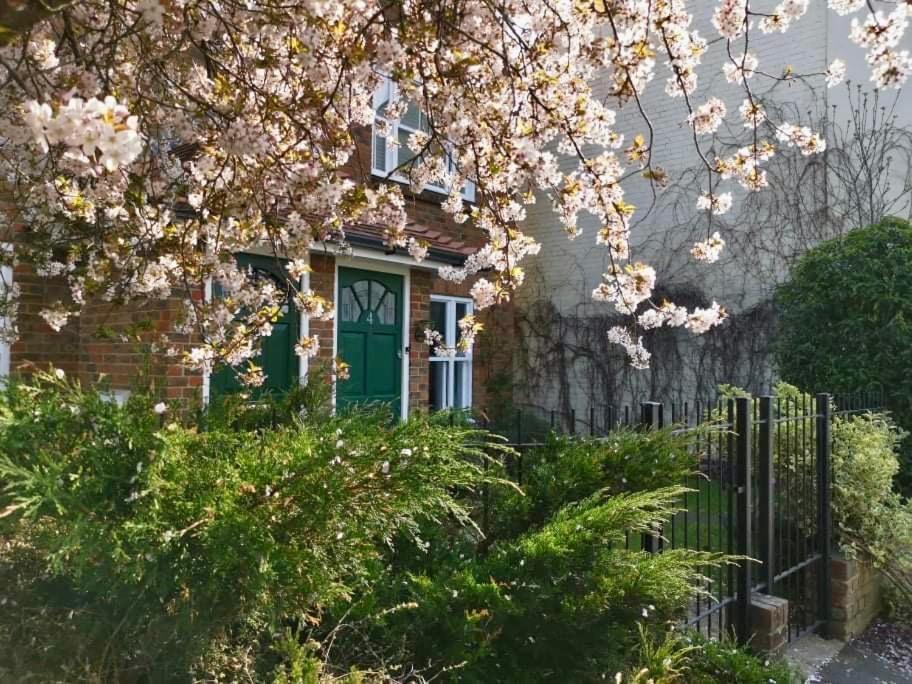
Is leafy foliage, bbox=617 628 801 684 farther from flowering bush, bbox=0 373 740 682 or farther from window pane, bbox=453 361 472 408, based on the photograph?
window pane, bbox=453 361 472 408

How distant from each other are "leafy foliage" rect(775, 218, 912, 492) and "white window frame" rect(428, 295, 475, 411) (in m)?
3.98

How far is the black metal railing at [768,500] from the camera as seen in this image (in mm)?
4059

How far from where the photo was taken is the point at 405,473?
196 centimetres

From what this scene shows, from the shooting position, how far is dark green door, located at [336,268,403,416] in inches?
293

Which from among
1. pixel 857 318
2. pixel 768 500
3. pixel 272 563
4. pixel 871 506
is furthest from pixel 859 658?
pixel 272 563

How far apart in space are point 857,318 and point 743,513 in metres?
2.81

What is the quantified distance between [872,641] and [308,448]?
467 centimetres

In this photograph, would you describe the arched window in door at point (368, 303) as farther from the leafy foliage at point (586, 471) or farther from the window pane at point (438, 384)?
the leafy foliage at point (586, 471)

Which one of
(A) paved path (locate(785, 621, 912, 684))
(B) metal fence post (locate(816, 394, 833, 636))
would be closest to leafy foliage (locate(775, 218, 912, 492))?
(B) metal fence post (locate(816, 394, 833, 636))

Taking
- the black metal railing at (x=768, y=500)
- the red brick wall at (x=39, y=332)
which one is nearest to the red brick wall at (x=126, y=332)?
the red brick wall at (x=39, y=332)

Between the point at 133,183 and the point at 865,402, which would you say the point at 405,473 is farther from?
the point at 865,402

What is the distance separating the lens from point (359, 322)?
7578 millimetres

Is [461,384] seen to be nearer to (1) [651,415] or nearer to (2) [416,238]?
(2) [416,238]

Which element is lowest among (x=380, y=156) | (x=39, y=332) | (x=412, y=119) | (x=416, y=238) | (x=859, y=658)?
(x=859, y=658)
